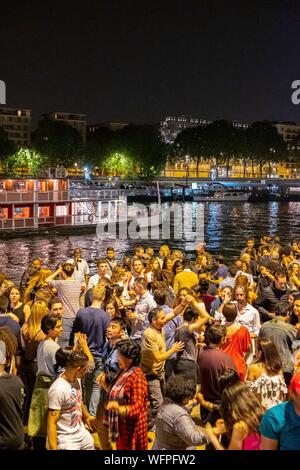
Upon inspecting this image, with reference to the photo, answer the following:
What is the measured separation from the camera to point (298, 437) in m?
3.62

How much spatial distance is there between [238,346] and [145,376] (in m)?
1.16

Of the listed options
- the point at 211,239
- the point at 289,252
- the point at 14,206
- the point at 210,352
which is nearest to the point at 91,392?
the point at 210,352

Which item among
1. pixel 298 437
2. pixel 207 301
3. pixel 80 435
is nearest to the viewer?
pixel 298 437

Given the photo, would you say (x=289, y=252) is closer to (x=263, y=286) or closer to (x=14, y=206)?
(x=263, y=286)

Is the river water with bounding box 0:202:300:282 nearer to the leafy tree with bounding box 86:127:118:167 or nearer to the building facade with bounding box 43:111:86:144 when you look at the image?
the leafy tree with bounding box 86:127:118:167

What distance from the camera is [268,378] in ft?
17.5

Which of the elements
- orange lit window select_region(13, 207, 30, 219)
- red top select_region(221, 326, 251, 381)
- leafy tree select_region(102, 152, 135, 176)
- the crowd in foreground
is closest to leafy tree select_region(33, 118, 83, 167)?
leafy tree select_region(102, 152, 135, 176)

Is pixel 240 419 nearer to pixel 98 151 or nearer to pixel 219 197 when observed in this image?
pixel 219 197

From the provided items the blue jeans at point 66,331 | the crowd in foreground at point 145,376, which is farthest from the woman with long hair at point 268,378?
the blue jeans at point 66,331

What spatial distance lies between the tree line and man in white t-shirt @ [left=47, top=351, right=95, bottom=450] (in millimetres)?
105172

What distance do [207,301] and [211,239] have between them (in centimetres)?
3664

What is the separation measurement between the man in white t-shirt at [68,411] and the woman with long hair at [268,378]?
167 cm

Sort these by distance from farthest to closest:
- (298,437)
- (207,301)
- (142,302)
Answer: (207,301), (142,302), (298,437)

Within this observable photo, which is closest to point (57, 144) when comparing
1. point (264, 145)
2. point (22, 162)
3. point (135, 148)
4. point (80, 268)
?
point (22, 162)
